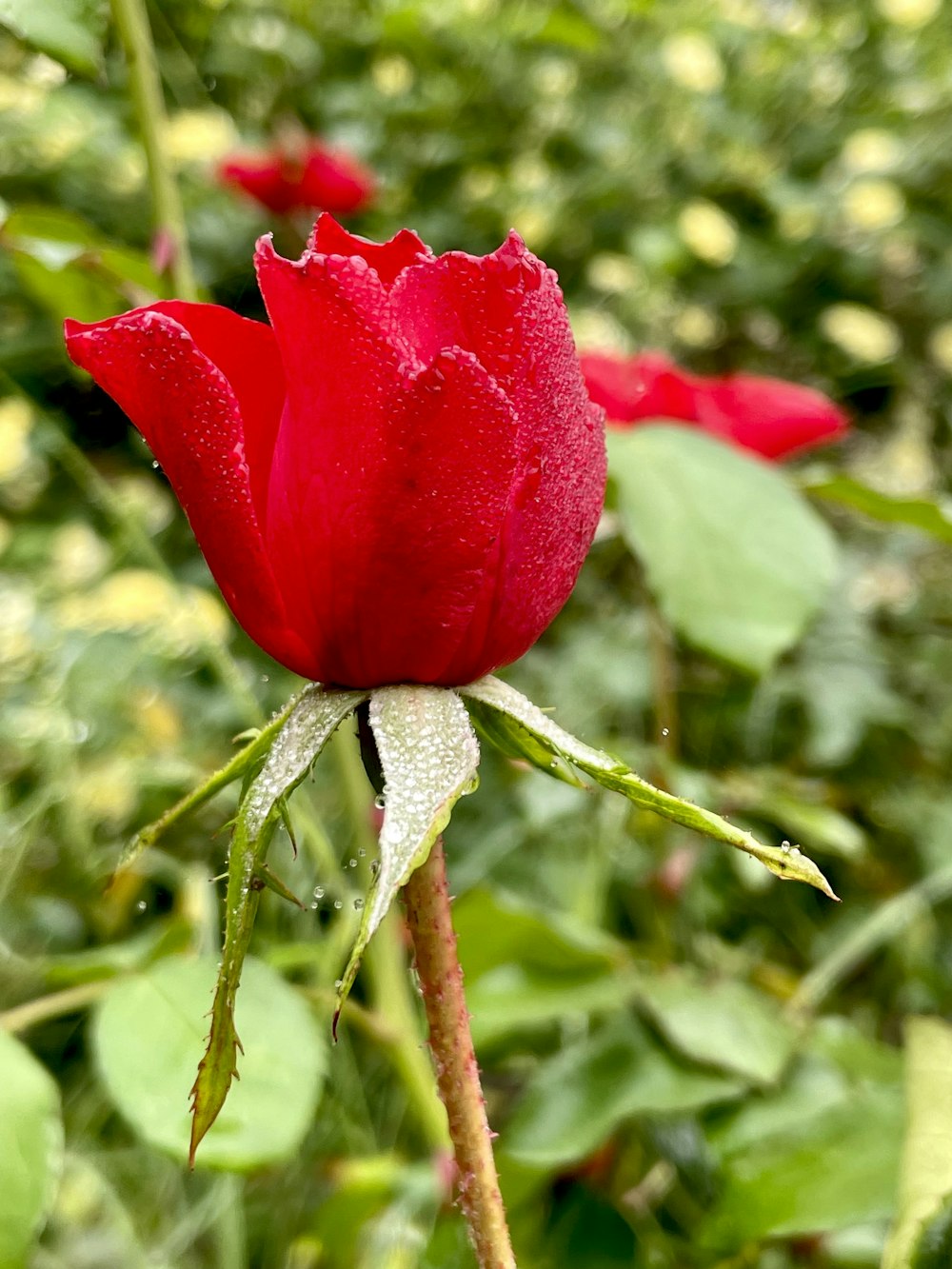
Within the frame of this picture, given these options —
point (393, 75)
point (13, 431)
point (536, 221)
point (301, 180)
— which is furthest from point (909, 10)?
point (13, 431)

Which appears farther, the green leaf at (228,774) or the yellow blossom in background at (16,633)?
the yellow blossom in background at (16,633)

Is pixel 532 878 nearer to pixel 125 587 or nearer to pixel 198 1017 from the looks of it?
pixel 125 587

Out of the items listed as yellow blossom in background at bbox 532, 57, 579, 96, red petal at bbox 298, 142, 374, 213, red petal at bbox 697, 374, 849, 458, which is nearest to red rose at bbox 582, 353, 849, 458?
red petal at bbox 697, 374, 849, 458

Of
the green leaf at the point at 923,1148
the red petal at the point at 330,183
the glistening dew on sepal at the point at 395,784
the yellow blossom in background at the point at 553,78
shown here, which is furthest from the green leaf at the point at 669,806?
the yellow blossom in background at the point at 553,78

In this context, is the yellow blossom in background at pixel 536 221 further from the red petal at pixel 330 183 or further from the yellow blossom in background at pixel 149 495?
the yellow blossom in background at pixel 149 495

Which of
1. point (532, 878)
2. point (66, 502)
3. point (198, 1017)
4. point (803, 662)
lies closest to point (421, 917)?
point (198, 1017)

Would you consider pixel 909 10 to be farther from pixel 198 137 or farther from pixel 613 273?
pixel 198 137

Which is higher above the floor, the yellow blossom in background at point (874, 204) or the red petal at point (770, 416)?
the yellow blossom in background at point (874, 204)
